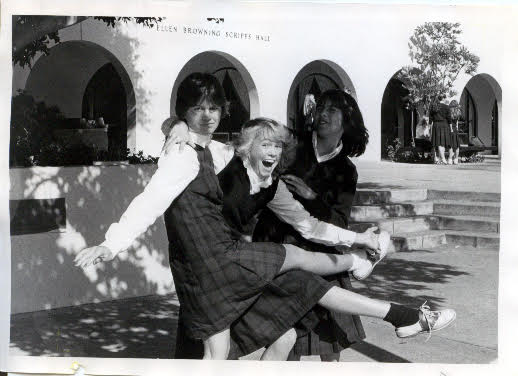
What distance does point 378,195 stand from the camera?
18.1 ft

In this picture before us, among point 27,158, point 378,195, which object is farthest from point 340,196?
point 27,158

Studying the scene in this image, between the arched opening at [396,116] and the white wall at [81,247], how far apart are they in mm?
1680

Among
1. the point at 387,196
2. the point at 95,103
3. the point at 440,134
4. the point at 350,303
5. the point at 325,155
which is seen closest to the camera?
the point at 350,303

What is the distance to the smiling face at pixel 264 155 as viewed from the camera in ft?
16.4

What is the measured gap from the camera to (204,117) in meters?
5.21

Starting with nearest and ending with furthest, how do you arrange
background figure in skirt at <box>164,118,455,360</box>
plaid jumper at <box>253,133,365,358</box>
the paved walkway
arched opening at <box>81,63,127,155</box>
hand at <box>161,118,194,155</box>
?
background figure in skirt at <box>164,118,455,360</box>
hand at <box>161,118,194,155</box>
plaid jumper at <box>253,133,365,358</box>
the paved walkway
arched opening at <box>81,63,127,155</box>

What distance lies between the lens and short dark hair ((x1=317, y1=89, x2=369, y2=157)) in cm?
530

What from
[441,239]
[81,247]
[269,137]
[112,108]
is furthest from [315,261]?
[112,108]

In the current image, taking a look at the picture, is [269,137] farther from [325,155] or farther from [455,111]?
[455,111]

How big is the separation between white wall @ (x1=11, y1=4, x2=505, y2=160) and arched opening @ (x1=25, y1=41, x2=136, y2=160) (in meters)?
0.40

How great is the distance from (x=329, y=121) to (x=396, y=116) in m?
0.53

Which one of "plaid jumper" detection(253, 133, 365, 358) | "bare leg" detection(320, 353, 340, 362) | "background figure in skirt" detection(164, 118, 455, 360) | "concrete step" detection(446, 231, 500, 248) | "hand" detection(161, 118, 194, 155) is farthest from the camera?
"concrete step" detection(446, 231, 500, 248)

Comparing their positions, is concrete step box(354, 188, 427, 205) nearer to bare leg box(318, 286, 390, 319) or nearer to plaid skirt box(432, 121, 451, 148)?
plaid skirt box(432, 121, 451, 148)

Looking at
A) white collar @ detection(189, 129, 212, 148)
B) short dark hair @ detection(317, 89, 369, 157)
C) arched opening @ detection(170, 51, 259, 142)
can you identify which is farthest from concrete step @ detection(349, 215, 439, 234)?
white collar @ detection(189, 129, 212, 148)
